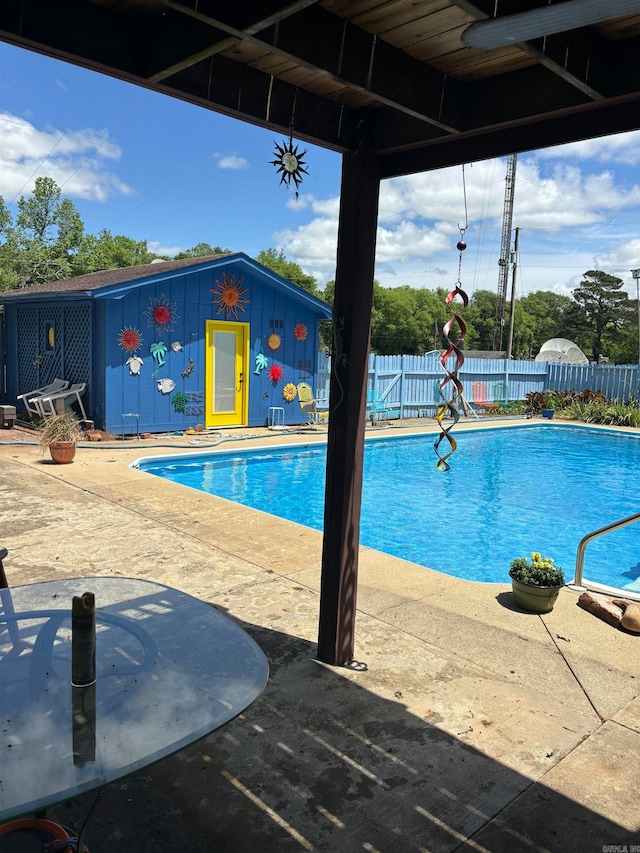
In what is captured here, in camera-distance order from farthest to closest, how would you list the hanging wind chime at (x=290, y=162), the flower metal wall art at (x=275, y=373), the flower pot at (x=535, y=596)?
the flower metal wall art at (x=275, y=373)
the flower pot at (x=535, y=596)
the hanging wind chime at (x=290, y=162)

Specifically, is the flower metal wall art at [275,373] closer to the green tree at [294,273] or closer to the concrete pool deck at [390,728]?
the concrete pool deck at [390,728]

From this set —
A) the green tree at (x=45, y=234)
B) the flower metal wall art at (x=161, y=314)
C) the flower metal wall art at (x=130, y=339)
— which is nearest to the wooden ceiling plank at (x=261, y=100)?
the flower metal wall art at (x=130, y=339)

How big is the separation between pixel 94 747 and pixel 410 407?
14.7m

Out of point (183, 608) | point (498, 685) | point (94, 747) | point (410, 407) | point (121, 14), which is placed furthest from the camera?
point (410, 407)

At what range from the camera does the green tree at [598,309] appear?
4238 centimetres

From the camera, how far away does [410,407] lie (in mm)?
15891

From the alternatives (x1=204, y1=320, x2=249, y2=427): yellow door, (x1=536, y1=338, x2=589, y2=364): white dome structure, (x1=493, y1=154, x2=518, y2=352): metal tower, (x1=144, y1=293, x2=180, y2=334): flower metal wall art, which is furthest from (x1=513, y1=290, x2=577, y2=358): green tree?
(x1=144, y1=293, x2=180, y2=334): flower metal wall art

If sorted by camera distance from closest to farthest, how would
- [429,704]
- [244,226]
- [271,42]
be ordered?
[271,42] → [429,704] → [244,226]

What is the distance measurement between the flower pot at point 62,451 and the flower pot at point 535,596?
611 centimetres

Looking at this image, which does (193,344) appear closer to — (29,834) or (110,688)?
(110,688)

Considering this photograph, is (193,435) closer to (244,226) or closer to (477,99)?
(477,99)

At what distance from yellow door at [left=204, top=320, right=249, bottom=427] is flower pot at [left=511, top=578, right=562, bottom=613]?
860 centimetres

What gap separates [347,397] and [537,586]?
1873 millimetres

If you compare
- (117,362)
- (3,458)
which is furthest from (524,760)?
(117,362)
